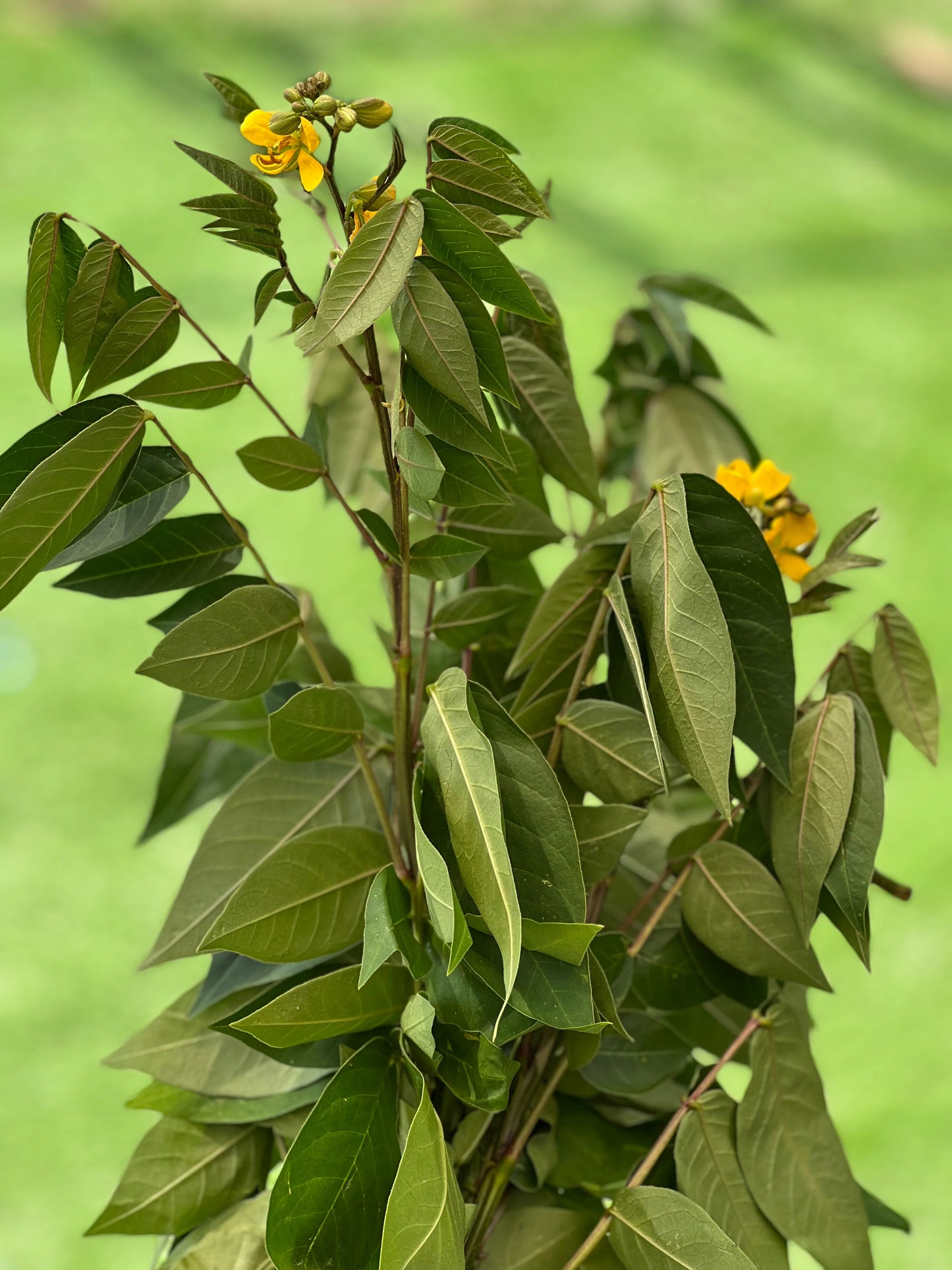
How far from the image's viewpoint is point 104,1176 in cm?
95

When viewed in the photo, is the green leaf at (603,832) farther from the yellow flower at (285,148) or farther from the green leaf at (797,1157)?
the yellow flower at (285,148)

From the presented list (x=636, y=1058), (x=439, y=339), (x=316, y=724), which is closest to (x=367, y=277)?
(x=439, y=339)

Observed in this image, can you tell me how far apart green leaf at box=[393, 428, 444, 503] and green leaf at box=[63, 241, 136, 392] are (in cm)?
9

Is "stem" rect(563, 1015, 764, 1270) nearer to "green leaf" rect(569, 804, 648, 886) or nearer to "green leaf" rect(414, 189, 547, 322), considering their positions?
"green leaf" rect(569, 804, 648, 886)

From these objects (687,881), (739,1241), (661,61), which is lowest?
(739,1241)

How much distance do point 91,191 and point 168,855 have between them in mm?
763

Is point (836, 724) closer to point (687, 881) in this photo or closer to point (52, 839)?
point (687, 881)

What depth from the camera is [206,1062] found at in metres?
0.40

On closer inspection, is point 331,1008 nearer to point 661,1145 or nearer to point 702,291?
point 661,1145

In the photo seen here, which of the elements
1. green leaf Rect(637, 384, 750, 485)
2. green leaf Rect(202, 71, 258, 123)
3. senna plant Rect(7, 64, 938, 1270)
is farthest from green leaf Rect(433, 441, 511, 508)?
green leaf Rect(637, 384, 750, 485)

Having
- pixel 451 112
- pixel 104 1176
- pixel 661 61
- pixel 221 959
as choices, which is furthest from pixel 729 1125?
pixel 661 61

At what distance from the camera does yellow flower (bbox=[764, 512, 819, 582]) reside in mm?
400

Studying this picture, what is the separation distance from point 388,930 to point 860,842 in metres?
0.13

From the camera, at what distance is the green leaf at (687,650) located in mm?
297
